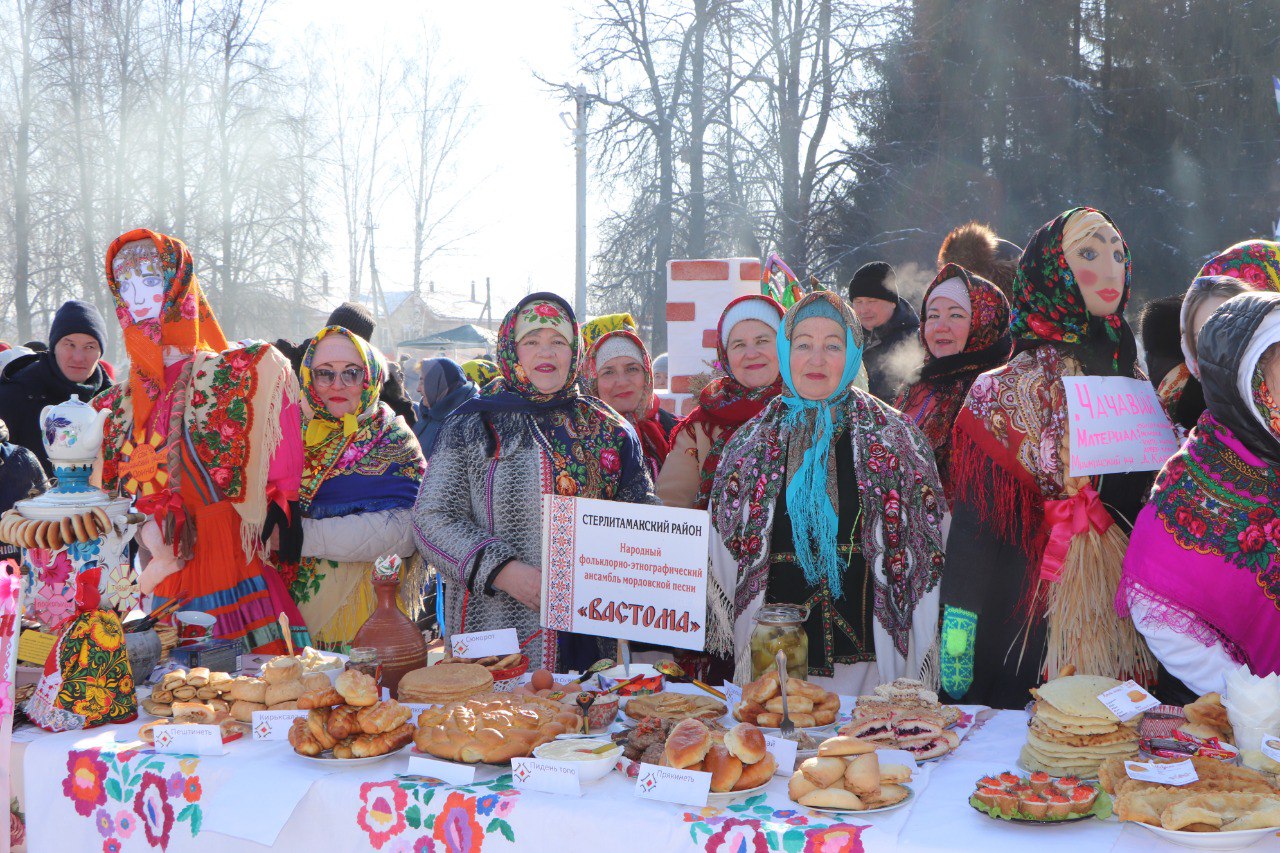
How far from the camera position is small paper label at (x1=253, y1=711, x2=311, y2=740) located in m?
1.97

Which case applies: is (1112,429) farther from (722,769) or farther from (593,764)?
(593,764)

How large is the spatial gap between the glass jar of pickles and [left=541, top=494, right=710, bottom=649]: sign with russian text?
0.40ft

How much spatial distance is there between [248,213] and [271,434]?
14563 mm

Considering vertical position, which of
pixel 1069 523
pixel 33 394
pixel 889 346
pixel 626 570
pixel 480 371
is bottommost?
pixel 626 570

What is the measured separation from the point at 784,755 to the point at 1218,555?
88 centimetres

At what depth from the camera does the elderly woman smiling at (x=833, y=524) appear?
2.49 m

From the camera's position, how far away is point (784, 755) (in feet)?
5.74

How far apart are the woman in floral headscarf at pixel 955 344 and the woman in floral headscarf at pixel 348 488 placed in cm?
177

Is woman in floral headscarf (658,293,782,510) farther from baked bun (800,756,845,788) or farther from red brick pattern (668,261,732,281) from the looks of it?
red brick pattern (668,261,732,281)

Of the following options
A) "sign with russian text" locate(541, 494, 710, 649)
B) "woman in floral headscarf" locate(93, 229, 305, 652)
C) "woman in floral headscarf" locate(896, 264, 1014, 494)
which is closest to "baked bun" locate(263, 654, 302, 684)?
"sign with russian text" locate(541, 494, 710, 649)

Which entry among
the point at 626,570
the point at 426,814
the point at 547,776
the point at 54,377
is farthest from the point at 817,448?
the point at 54,377

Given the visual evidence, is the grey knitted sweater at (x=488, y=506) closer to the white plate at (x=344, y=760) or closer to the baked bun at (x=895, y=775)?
the white plate at (x=344, y=760)

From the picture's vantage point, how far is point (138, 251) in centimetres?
288

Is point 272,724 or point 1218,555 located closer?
point 1218,555
